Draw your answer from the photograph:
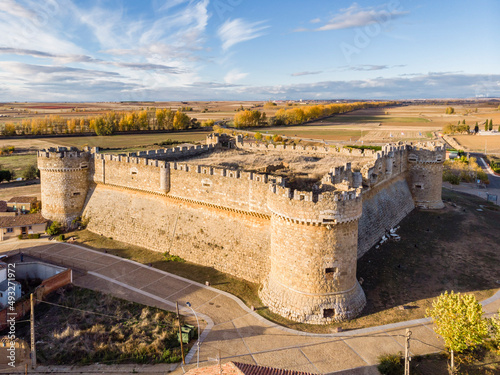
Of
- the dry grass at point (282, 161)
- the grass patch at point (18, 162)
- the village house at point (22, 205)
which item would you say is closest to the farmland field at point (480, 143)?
the dry grass at point (282, 161)

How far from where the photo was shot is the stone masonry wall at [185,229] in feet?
79.7

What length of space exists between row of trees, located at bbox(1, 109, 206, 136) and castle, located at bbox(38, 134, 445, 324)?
7659cm

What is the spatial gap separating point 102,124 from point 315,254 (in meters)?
102

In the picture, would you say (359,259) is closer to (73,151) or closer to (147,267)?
(147,267)

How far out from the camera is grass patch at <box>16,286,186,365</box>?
1764cm

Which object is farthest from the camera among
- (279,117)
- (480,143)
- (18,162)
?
(279,117)

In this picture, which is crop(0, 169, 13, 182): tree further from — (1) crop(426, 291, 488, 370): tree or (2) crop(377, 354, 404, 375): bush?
(1) crop(426, 291, 488, 370): tree

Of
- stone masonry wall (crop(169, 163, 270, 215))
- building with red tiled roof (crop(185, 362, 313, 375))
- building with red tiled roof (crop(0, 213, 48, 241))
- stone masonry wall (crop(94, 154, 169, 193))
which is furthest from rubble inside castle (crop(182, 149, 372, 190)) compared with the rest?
→ building with red tiled roof (crop(0, 213, 48, 241))

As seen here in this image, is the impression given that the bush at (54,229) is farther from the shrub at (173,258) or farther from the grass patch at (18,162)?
the grass patch at (18,162)

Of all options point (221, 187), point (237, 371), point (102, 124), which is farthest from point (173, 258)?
point (102, 124)

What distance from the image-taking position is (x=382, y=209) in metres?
30.4

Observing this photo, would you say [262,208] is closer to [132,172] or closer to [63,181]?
[132,172]

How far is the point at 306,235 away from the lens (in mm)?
18875

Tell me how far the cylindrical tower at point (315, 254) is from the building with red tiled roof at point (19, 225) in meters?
23.2
